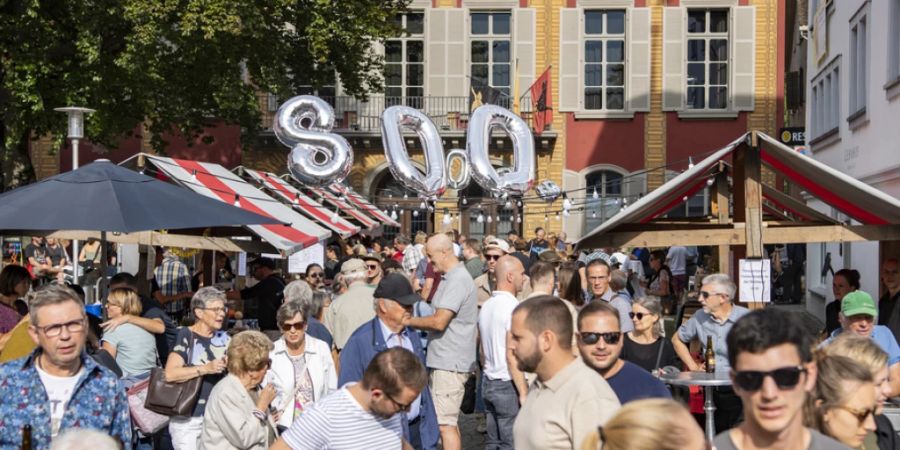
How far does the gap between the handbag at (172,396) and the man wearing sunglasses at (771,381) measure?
3984mm

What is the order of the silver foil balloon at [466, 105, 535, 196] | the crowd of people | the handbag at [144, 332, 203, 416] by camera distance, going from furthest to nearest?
the silver foil balloon at [466, 105, 535, 196], the handbag at [144, 332, 203, 416], the crowd of people

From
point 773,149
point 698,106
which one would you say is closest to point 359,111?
point 698,106

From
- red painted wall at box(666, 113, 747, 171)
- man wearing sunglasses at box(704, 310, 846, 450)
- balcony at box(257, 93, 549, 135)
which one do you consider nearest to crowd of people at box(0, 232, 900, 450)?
man wearing sunglasses at box(704, 310, 846, 450)

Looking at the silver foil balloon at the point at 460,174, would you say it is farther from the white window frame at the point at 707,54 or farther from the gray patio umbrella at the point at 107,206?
the white window frame at the point at 707,54

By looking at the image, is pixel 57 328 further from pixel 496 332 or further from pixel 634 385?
pixel 496 332

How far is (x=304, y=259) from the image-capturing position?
Answer: 15.1 metres

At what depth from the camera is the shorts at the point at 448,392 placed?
8.09 metres

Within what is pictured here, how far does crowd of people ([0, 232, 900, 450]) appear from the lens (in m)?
3.33

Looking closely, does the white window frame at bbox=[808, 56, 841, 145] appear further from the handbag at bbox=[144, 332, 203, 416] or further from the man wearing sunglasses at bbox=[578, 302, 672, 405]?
the man wearing sunglasses at bbox=[578, 302, 672, 405]

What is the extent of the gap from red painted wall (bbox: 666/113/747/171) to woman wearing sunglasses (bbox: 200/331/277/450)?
87.3 ft

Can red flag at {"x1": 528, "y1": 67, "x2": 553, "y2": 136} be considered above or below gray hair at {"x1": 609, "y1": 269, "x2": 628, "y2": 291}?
above

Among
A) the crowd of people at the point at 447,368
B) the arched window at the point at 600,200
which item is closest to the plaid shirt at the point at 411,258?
the crowd of people at the point at 447,368

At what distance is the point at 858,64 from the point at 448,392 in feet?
44.8

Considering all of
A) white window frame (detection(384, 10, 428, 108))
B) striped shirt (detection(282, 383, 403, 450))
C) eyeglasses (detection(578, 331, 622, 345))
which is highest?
white window frame (detection(384, 10, 428, 108))
